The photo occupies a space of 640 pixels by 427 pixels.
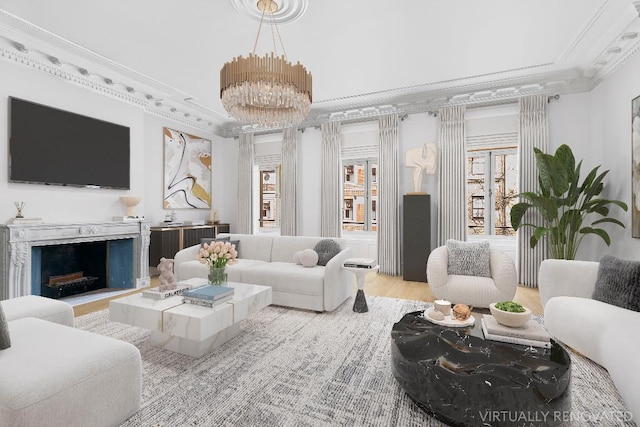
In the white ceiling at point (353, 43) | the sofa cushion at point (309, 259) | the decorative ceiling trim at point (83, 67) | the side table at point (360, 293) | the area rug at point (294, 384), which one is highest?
the white ceiling at point (353, 43)

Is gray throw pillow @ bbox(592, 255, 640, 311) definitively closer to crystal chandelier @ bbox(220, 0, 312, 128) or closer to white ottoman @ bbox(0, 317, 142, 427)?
crystal chandelier @ bbox(220, 0, 312, 128)

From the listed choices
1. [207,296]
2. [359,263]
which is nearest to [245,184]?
[359,263]

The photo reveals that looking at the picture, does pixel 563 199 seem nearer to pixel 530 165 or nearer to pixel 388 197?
pixel 530 165

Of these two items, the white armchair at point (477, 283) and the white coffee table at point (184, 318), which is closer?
the white coffee table at point (184, 318)

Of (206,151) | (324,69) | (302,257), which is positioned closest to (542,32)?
(324,69)

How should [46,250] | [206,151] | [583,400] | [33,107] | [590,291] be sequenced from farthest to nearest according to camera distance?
[206,151], [46,250], [33,107], [590,291], [583,400]

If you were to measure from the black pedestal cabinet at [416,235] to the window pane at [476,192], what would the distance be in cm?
131

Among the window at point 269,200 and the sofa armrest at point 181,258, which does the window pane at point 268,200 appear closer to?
the window at point 269,200

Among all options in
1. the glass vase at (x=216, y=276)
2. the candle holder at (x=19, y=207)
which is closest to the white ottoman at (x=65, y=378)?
the glass vase at (x=216, y=276)

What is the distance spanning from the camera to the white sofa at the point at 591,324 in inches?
65.8

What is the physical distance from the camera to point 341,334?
9.29 ft

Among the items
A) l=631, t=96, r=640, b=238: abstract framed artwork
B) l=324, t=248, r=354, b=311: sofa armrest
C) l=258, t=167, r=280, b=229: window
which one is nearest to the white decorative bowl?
l=324, t=248, r=354, b=311: sofa armrest

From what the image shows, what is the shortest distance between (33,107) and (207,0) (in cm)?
266

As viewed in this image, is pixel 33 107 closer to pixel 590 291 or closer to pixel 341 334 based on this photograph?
pixel 341 334
